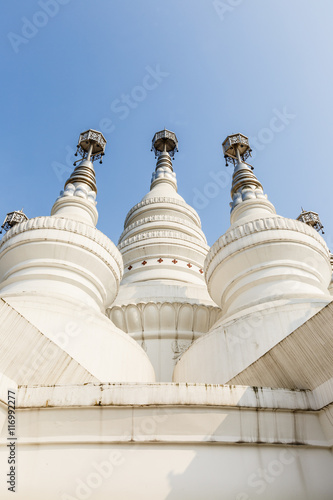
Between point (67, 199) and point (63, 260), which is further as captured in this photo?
point (67, 199)

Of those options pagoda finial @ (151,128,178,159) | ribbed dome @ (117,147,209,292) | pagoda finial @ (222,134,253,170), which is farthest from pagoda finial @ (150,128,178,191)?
ribbed dome @ (117,147,209,292)

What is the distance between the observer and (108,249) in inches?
337

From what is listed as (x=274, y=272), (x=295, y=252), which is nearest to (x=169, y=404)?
(x=274, y=272)

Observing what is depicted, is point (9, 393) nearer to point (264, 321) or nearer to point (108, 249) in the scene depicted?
point (264, 321)

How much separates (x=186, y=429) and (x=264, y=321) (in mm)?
3188

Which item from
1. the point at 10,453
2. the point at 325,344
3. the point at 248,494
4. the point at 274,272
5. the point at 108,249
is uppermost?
the point at 108,249

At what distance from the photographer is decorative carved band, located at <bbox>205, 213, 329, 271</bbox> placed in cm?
827

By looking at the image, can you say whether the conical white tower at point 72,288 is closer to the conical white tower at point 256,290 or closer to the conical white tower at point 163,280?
the conical white tower at point 256,290

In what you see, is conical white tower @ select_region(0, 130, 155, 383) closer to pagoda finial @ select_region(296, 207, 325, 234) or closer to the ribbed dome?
the ribbed dome

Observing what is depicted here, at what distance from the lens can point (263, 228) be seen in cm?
828

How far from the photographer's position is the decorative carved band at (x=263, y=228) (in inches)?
325

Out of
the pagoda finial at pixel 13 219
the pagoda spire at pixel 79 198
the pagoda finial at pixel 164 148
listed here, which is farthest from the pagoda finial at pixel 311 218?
the pagoda finial at pixel 13 219

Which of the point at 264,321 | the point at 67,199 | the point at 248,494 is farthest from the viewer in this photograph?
the point at 67,199

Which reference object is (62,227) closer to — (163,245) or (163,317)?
(163,317)
